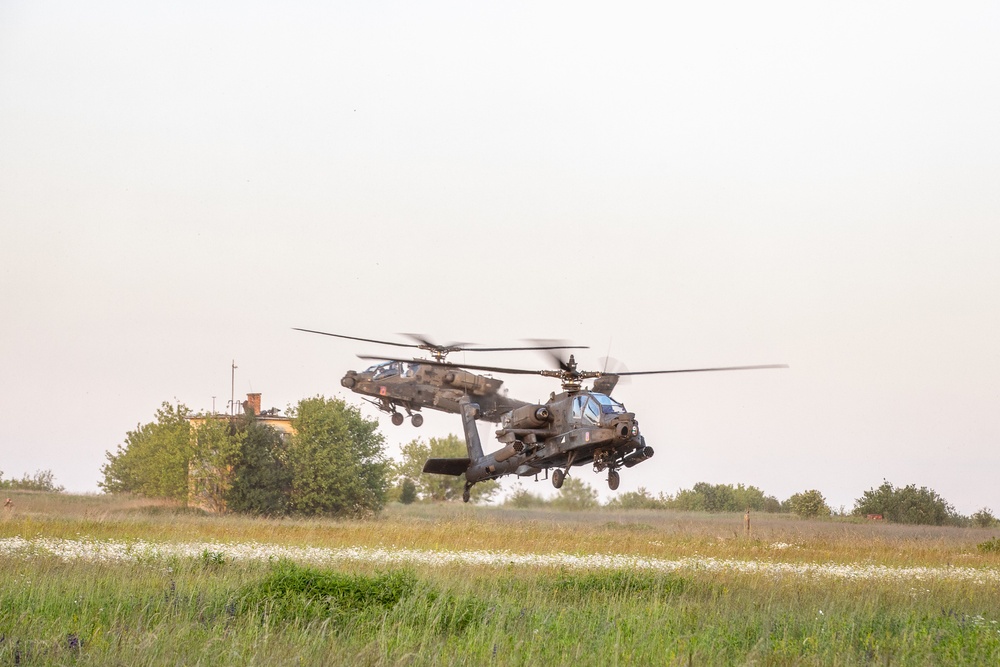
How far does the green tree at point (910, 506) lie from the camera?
5528cm

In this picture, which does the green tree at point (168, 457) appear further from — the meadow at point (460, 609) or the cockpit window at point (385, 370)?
the meadow at point (460, 609)

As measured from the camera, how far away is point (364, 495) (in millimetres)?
49844

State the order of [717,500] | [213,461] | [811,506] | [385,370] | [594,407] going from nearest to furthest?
[594,407] < [385,370] < [213,461] < [811,506] < [717,500]

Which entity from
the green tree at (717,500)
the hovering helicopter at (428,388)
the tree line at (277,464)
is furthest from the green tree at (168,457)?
the green tree at (717,500)

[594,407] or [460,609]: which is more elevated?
[594,407]

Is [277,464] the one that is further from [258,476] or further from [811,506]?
[811,506]

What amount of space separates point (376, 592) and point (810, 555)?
57.0 ft

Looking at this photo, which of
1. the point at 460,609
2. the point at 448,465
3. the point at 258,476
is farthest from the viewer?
the point at 258,476

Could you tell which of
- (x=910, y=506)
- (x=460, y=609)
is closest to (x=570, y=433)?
(x=460, y=609)

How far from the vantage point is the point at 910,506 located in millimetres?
55500

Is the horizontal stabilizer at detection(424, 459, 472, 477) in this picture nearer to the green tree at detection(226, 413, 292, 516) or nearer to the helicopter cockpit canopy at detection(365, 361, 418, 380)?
the helicopter cockpit canopy at detection(365, 361, 418, 380)

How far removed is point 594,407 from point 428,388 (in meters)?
9.65

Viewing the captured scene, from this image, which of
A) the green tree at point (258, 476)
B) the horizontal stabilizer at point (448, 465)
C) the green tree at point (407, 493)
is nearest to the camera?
the horizontal stabilizer at point (448, 465)

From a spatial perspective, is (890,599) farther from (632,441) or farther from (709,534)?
(709,534)
